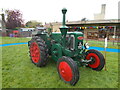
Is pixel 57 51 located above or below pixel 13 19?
below

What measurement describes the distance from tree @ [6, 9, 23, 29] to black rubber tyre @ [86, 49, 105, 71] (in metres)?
30.7

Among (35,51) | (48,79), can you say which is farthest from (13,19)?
(48,79)

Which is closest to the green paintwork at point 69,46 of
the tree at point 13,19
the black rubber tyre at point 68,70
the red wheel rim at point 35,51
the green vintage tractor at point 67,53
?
the green vintage tractor at point 67,53

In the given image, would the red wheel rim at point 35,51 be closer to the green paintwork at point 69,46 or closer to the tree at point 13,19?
the green paintwork at point 69,46

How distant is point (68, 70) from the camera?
255cm

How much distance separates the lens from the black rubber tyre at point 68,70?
7.91 feet

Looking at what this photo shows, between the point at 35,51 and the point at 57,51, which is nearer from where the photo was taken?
the point at 57,51

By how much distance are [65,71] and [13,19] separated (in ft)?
107

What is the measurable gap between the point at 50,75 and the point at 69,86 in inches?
33.4

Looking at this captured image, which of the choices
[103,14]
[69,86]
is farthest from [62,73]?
[103,14]

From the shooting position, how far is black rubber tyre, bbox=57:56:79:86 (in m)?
2.41

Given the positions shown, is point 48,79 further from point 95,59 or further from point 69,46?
point 95,59

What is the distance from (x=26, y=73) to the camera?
3305mm

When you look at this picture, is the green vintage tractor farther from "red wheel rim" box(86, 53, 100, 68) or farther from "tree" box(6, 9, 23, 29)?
"tree" box(6, 9, 23, 29)
